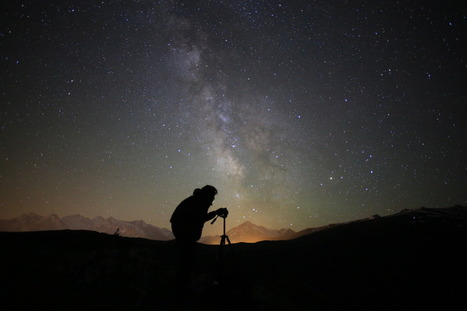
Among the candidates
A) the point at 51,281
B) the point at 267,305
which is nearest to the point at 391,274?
the point at 267,305

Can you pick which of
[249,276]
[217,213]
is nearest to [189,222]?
[217,213]

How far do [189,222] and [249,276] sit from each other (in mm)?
5338

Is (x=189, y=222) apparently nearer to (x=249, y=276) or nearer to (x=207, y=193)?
(x=207, y=193)

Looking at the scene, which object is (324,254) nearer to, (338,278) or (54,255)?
(338,278)

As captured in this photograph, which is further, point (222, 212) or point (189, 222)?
point (222, 212)

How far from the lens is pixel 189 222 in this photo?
482 cm

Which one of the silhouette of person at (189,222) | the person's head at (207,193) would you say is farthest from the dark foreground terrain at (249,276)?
the person's head at (207,193)

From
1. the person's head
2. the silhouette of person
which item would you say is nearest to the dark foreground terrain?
the silhouette of person

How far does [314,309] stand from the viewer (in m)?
6.13

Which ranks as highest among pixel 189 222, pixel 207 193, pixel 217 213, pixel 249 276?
pixel 207 193

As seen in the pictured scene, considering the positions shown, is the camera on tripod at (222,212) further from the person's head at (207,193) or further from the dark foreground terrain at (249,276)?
the dark foreground terrain at (249,276)

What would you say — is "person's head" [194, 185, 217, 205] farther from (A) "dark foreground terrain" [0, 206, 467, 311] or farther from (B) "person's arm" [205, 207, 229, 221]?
(A) "dark foreground terrain" [0, 206, 467, 311]

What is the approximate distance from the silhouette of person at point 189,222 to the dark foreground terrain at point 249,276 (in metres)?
0.50

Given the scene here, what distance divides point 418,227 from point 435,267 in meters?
10.2
